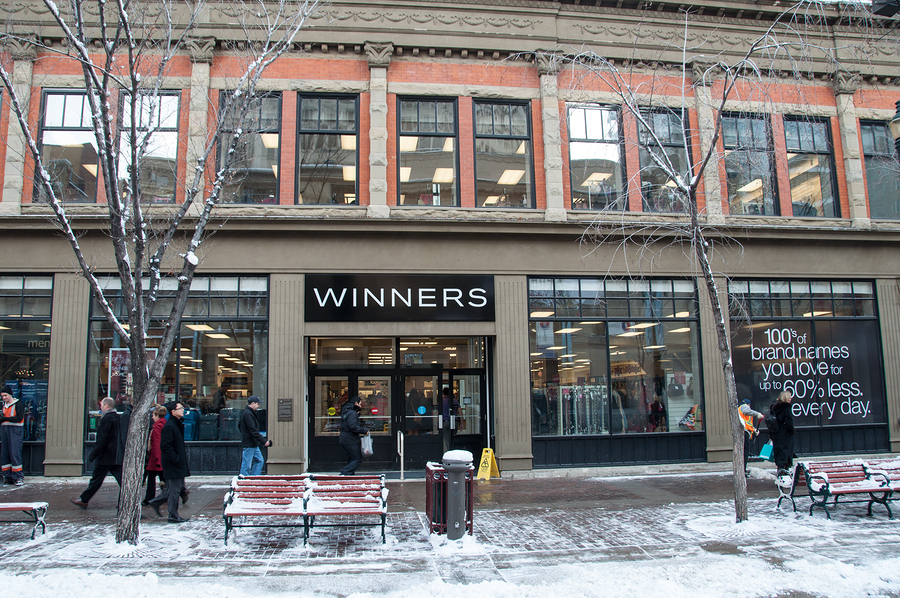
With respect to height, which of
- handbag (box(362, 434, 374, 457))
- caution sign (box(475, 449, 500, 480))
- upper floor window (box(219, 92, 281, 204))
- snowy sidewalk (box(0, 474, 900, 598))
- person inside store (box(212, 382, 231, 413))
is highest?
upper floor window (box(219, 92, 281, 204))

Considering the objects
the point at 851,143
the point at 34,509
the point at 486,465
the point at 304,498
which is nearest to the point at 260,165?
the point at 34,509

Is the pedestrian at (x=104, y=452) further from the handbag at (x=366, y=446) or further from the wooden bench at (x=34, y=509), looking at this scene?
the handbag at (x=366, y=446)

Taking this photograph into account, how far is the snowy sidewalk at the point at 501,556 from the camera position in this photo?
21.0ft

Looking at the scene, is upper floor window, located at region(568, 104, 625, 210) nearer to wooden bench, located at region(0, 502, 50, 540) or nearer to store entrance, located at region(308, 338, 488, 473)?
store entrance, located at region(308, 338, 488, 473)

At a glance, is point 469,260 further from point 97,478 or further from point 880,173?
point 880,173

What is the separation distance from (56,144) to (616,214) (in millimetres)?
12789

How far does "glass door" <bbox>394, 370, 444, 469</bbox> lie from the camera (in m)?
13.8

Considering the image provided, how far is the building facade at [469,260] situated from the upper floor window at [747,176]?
6 centimetres

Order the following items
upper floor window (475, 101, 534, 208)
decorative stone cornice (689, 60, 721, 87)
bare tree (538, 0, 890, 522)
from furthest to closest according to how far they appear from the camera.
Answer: decorative stone cornice (689, 60, 721, 87), upper floor window (475, 101, 534, 208), bare tree (538, 0, 890, 522)

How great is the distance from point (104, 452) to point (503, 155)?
10.2 m

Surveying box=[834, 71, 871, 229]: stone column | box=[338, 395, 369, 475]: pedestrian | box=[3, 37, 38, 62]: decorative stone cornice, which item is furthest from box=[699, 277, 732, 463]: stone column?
box=[3, 37, 38, 62]: decorative stone cornice

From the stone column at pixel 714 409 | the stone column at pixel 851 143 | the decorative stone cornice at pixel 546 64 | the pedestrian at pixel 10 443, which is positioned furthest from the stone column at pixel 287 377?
the stone column at pixel 851 143

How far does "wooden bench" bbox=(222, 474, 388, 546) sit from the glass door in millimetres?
5112

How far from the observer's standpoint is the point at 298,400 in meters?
13.0
